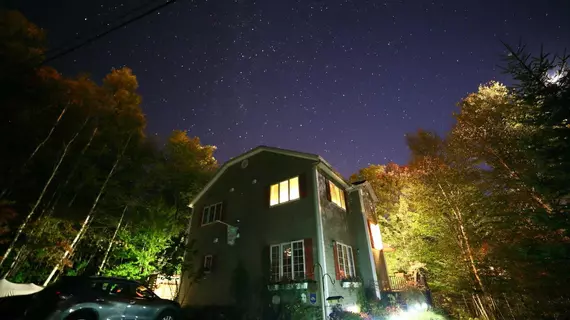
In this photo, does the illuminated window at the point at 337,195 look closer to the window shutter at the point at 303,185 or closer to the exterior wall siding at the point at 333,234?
the exterior wall siding at the point at 333,234

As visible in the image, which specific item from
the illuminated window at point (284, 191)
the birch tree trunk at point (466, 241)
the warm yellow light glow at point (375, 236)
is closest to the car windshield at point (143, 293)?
the illuminated window at point (284, 191)

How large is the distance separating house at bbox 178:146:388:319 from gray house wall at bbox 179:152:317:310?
1.9 inches

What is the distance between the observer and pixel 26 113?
1134cm

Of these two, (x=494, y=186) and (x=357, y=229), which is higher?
(x=494, y=186)

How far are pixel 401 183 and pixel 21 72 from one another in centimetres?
2926

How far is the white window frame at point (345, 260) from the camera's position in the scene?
38.9 feet

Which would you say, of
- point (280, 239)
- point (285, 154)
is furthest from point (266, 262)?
point (285, 154)

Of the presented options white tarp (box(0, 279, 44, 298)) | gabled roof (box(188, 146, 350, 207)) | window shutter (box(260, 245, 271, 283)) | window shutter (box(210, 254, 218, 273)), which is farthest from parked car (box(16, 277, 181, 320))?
gabled roof (box(188, 146, 350, 207))

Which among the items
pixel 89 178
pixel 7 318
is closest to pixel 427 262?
pixel 7 318

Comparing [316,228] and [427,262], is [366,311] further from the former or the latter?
[427,262]

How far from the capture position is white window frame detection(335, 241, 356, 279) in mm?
11842

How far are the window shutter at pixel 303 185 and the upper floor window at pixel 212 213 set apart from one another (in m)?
6.00

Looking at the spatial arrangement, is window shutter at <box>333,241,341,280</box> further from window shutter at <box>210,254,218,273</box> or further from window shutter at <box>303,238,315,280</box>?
window shutter at <box>210,254,218,273</box>

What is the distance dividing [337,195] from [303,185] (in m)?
2.97
